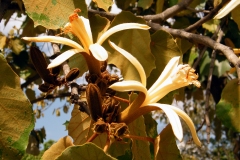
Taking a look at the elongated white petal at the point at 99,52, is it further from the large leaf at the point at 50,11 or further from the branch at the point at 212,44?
the branch at the point at 212,44

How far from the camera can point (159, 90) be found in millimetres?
758

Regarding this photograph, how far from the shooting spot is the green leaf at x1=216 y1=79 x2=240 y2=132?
48.9 inches

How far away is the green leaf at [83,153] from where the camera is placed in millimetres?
626

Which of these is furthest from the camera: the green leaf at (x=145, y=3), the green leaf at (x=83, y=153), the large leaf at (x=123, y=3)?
the large leaf at (x=123, y=3)

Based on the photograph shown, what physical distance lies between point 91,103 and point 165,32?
497 mm

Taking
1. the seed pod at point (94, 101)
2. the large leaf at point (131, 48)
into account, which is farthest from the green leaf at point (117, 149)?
the seed pod at point (94, 101)

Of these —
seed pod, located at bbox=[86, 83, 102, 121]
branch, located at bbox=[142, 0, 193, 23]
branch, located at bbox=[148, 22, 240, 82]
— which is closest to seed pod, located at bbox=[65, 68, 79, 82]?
seed pod, located at bbox=[86, 83, 102, 121]

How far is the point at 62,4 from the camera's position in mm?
900

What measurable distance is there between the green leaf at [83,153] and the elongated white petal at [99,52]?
6.8 inches

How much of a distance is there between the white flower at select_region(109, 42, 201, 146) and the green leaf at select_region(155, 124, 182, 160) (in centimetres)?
7

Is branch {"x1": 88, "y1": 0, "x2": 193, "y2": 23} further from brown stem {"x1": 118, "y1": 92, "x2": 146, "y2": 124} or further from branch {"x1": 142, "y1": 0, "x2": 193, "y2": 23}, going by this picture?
brown stem {"x1": 118, "y1": 92, "x2": 146, "y2": 124}

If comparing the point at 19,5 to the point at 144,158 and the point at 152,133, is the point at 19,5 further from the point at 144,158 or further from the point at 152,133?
the point at 144,158

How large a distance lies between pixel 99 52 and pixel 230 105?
0.71 m

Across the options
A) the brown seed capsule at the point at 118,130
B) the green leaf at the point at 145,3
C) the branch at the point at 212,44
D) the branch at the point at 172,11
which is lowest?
the brown seed capsule at the point at 118,130
